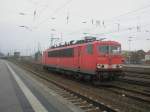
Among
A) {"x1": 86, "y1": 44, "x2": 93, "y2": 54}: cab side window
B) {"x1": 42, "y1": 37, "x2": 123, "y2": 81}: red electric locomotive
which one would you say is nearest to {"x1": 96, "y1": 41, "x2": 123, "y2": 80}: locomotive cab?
{"x1": 42, "y1": 37, "x2": 123, "y2": 81}: red electric locomotive

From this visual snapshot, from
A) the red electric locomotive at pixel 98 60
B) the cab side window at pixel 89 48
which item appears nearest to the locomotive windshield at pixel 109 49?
the red electric locomotive at pixel 98 60

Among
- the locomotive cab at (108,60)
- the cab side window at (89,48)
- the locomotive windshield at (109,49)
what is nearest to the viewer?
the locomotive cab at (108,60)

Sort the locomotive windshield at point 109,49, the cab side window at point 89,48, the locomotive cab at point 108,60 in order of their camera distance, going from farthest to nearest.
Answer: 1. the cab side window at point 89,48
2. the locomotive windshield at point 109,49
3. the locomotive cab at point 108,60

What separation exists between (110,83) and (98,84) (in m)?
1.07

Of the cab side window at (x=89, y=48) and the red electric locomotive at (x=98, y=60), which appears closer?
the red electric locomotive at (x=98, y=60)

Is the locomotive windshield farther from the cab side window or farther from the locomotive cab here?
the cab side window

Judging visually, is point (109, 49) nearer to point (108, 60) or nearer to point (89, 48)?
point (108, 60)

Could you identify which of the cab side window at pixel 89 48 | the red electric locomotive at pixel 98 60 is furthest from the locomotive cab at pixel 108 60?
the cab side window at pixel 89 48

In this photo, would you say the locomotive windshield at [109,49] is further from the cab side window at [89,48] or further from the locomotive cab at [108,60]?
the cab side window at [89,48]

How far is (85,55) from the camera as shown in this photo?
21578mm

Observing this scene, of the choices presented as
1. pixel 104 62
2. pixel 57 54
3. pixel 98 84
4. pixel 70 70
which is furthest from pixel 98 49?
pixel 57 54

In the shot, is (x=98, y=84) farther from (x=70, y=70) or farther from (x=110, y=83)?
(x=70, y=70)

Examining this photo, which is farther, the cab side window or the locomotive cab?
the cab side window

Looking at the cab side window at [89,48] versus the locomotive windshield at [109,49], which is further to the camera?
the cab side window at [89,48]
